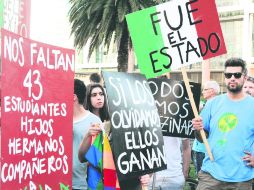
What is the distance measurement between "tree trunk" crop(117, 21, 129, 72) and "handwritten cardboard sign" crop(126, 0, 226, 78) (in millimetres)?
9074

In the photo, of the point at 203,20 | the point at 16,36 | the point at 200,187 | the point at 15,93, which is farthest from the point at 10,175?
the point at 203,20

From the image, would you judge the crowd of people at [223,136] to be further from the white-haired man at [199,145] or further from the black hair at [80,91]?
the white-haired man at [199,145]

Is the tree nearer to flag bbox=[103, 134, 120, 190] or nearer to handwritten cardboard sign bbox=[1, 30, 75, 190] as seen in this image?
flag bbox=[103, 134, 120, 190]

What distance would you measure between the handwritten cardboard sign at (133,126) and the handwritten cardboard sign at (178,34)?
0.45 m

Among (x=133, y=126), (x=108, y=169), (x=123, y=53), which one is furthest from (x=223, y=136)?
(x=123, y=53)

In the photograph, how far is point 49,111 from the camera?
116 inches

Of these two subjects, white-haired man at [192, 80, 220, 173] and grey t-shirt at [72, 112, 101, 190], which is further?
white-haired man at [192, 80, 220, 173]

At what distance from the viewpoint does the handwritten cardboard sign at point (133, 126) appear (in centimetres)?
322

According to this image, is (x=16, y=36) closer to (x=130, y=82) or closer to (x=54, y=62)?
(x=54, y=62)

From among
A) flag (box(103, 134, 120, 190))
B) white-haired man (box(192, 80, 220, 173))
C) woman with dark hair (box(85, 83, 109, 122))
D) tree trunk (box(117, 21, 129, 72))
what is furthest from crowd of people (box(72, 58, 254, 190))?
tree trunk (box(117, 21, 129, 72))

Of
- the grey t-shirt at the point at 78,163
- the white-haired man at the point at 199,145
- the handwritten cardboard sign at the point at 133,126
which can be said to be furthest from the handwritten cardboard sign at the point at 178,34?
the white-haired man at the point at 199,145

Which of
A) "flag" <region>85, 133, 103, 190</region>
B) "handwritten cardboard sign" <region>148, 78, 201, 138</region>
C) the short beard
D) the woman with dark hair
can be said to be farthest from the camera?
the woman with dark hair

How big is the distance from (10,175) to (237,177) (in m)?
1.97

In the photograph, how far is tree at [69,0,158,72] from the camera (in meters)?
14.0
